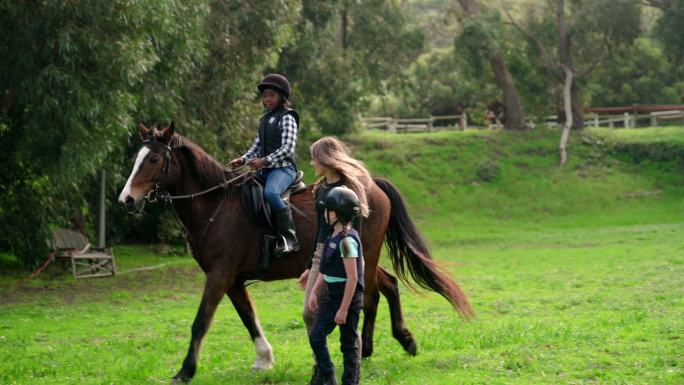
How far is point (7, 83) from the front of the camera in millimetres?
18672

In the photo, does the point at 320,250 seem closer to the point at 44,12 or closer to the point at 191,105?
the point at 44,12

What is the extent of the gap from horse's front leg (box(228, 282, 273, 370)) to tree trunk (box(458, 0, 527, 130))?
38.2 m

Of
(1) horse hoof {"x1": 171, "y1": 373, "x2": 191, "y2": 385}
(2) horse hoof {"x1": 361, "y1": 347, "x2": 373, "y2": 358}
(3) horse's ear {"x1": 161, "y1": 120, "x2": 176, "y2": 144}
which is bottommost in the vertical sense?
(2) horse hoof {"x1": 361, "y1": 347, "x2": 373, "y2": 358}

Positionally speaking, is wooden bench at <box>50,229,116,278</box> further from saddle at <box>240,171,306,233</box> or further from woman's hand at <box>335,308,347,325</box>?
woman's hand at <box>335,308,347,325</box>

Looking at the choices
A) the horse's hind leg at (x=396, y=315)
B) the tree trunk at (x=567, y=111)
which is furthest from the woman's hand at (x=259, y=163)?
the tree trunk at (x=567, y=111)

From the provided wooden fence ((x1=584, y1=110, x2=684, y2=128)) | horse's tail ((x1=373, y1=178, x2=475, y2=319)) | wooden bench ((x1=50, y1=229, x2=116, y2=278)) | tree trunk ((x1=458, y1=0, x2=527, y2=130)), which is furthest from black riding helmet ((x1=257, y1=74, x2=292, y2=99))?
wooden fence ((x1=584, y1=110, x2=684, y2=128))

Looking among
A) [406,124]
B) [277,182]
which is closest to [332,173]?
[277,182]

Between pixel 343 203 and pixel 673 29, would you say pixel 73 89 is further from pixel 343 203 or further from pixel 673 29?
pixel 673 29

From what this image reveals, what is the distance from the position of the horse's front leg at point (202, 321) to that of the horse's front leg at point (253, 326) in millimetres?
457

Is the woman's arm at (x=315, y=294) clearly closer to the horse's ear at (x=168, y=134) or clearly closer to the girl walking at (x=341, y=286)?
the girl walking at (x=341, y=286)

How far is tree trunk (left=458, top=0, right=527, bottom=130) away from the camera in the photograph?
47.5 meters

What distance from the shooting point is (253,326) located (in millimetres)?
10023

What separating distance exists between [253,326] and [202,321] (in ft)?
2.52

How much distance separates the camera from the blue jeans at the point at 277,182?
10023mm
